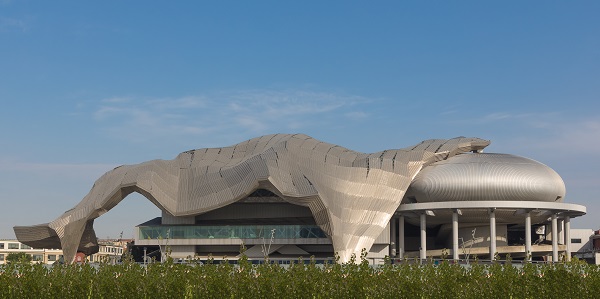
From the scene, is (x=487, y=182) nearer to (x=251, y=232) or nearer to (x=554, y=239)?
(x=554, y=239)

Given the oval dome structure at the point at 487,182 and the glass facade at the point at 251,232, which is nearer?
the glass facade at the point at 251,232

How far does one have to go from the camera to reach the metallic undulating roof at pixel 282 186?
3866 inches

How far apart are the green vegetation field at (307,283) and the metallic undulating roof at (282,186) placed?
58566 mm

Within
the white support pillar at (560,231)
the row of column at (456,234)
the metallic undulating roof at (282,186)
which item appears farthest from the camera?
the white support pillar at (560,231)

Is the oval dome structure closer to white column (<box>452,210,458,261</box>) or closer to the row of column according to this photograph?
white column (<box>452,210,458,261</box>)

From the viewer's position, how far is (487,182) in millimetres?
106688

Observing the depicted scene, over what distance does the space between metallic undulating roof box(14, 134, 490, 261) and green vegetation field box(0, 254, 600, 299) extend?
192ft

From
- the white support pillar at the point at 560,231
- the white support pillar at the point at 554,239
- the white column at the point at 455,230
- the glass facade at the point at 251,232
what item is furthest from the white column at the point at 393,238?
the white support pillar at the point at 560,231

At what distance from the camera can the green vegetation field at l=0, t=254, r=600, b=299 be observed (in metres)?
35.8

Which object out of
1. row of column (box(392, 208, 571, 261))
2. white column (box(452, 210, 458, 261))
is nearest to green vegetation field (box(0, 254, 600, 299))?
row of column (box(392, 208, 571, 261))

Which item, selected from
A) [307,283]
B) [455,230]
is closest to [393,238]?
[455,230]

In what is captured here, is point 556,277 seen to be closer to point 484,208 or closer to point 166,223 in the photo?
point 484,208

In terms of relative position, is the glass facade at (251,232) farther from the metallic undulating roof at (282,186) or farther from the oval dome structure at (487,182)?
the oval dome structure at (487,182)

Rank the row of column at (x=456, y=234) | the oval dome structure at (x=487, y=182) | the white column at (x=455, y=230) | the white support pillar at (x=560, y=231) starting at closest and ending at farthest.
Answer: the oval dome structure at (x=487, y=182) → the row of column at (x=456, y=234) → the white column at (x=455, y=230) → the white support pillar at (x=560, y=231)
